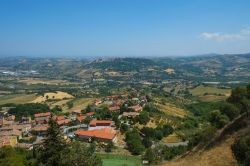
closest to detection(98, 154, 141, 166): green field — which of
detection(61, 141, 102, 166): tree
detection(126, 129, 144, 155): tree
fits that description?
detection(126, 129, 144, 155): tree

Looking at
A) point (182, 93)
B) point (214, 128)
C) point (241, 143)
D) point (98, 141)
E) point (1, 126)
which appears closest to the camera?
point (241, 143)

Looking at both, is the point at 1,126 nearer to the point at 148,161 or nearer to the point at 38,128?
the point at 38,128

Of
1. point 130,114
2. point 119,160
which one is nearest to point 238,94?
point 119,160

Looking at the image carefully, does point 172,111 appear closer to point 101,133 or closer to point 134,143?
point 101,133

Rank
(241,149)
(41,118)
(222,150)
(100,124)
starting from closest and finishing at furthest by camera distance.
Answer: (241,149) < (222,150) < (100,124) < (41,118)

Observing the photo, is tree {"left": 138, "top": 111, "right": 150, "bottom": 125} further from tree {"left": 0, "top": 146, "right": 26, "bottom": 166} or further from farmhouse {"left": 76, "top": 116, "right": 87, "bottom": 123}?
tree {"left": 0, "top": 146, "right": 26, "bottom": 166}

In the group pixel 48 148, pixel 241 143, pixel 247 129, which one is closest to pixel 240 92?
pixel 247 129
